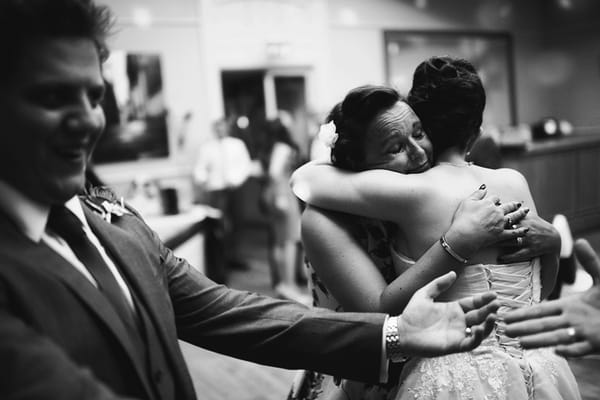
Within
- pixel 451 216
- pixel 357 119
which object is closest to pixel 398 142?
pixel 357 119

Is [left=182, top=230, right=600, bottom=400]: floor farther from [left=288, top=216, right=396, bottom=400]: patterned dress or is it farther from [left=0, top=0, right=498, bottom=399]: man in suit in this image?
[left=0, top=0, right=498, bottom=399]: man in suit

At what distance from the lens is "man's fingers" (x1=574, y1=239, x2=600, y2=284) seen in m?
1.04

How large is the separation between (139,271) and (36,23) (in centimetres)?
45

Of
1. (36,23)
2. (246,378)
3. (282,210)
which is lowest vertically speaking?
(246,378)

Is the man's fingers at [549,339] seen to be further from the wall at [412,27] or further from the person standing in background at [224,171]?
the wall at [412,27]

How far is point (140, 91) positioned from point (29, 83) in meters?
6.41

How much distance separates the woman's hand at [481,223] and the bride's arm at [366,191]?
0.11 meters

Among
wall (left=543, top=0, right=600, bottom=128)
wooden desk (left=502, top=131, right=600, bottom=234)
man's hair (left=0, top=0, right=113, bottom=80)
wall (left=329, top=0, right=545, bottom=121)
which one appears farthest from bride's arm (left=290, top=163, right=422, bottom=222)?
wall (left=543, top=0, right=600, bottom=128)

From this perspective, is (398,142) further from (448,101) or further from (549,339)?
(549,339)

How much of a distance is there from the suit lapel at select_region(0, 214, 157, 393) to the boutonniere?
0.24 m

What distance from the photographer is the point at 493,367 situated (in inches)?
51.2

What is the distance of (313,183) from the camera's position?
1.47 m

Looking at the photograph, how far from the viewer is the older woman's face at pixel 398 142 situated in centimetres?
136

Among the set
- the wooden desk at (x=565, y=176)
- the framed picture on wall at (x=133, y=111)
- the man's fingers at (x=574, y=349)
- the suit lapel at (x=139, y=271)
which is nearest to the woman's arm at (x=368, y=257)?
the man's fingers at (x=574, y=349)
